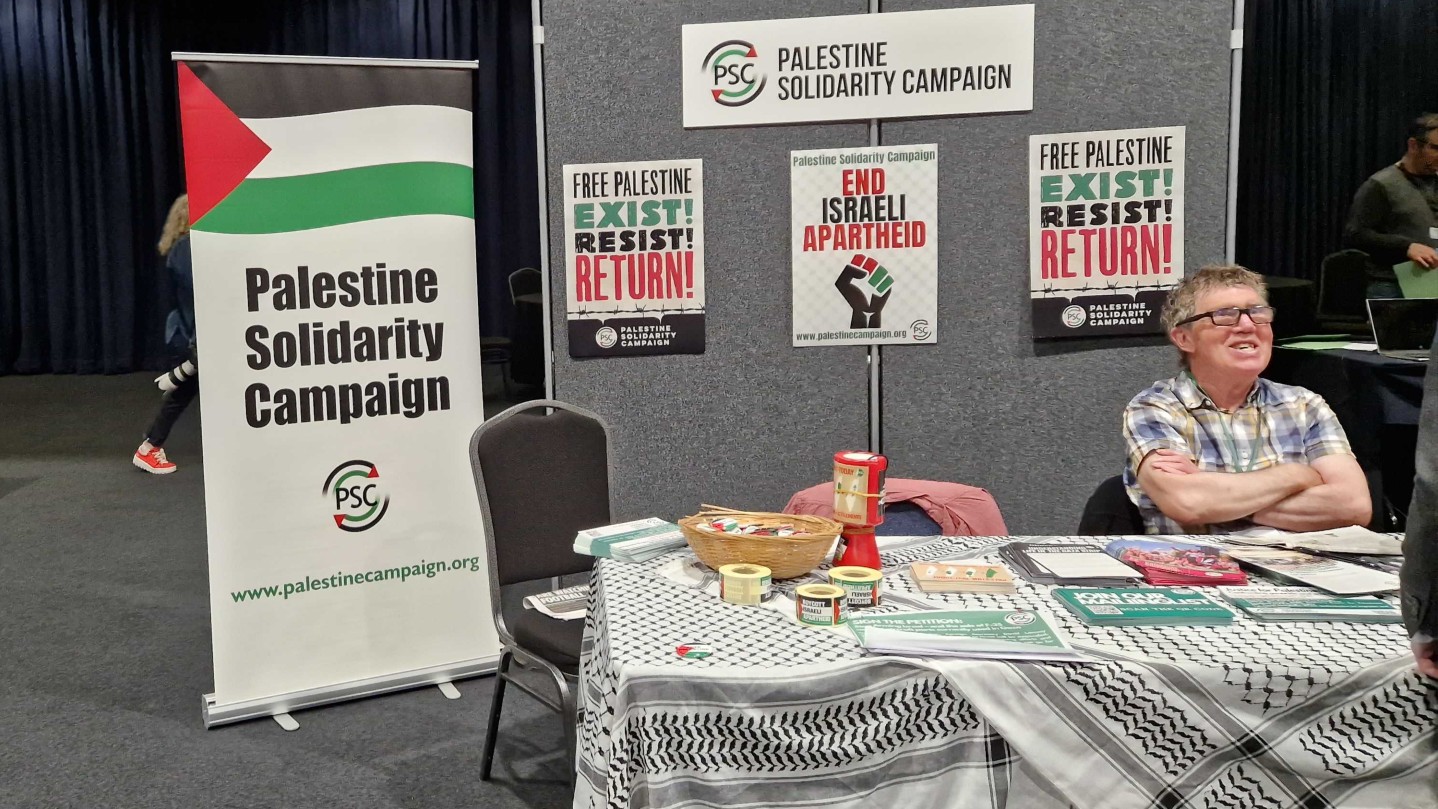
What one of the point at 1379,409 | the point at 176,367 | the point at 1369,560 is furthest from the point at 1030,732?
the point at 176,367

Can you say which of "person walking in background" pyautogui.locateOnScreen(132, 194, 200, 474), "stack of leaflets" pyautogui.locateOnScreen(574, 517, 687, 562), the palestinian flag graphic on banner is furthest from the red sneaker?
"stack of leaflets" pyautogui.locateOnScreen(574, 517, 687, 562)

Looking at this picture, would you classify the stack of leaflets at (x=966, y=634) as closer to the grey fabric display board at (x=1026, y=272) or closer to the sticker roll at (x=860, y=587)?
the sticker roll at (x=860, y=587)

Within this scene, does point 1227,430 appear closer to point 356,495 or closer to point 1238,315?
point 1238,315

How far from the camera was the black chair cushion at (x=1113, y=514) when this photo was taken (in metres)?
2.11

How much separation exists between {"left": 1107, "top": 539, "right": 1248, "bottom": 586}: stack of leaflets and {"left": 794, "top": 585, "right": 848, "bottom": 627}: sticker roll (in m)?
0.50

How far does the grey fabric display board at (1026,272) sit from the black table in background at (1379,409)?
0.72 m

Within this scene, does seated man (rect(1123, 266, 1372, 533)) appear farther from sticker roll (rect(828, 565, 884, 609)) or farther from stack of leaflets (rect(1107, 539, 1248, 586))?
sticker roll (rect(828, 565, 884, 609))

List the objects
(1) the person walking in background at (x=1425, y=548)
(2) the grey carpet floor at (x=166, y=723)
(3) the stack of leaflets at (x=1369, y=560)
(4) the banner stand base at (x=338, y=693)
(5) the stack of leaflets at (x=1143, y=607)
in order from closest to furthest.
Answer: (1) the person walking in background at (x=1425, y=548), (5) the stack of leaflets at (x=1143, y=607), (3) the stack of leaflets at (x=1369, y=560), (2) the grey carpet floor at (x=166, y=723), (4) the banner stand base at (x=338, y=693)

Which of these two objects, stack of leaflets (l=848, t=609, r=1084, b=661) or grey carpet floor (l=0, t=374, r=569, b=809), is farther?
grey carpet floor (l=0, t=374, r=569, b=809)

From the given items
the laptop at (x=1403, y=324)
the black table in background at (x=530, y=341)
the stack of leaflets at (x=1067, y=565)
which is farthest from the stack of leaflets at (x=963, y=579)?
the black table in background at (x=530, y=341)

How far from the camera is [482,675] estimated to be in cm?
292

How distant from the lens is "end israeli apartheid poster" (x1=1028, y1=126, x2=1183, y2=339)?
2697 millimetres

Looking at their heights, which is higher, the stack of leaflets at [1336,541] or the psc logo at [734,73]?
the psc logo at [734,73]

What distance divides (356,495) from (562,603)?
0.73 m
